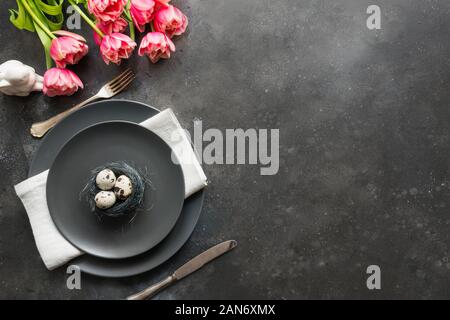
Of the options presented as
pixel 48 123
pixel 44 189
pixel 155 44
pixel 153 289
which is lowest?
pixel 153 289

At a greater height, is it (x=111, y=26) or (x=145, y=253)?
(x=111, y=26)

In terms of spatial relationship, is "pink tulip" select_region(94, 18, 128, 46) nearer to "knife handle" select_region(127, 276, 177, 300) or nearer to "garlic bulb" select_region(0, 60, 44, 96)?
"garlic bulb" select_region(0, 60, 44, 96)

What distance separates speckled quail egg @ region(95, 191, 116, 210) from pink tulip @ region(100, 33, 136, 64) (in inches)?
10.9

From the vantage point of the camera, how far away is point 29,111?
1.08 m

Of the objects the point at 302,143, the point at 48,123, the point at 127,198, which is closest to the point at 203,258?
the point at 127,198

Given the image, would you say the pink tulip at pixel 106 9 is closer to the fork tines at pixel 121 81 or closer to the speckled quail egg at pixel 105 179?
the fork tines at pixel 121 81

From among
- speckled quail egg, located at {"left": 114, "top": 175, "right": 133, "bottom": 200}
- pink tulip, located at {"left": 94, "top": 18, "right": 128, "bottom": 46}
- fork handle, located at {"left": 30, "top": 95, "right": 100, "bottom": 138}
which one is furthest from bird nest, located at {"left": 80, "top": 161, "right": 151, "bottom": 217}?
pink tulip, located at {"left": 94, "top": 18, "right": 128, "bottom": 46}

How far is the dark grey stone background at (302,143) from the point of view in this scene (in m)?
1.07

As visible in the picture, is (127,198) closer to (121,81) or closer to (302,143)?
(121,81)

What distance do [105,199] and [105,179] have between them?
37mm

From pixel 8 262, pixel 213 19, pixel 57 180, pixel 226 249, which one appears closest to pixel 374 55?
pixel 213 19

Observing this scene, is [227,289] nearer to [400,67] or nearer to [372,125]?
[372,125]

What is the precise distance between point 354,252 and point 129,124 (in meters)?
0.54

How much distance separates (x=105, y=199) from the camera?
92 centimetres
